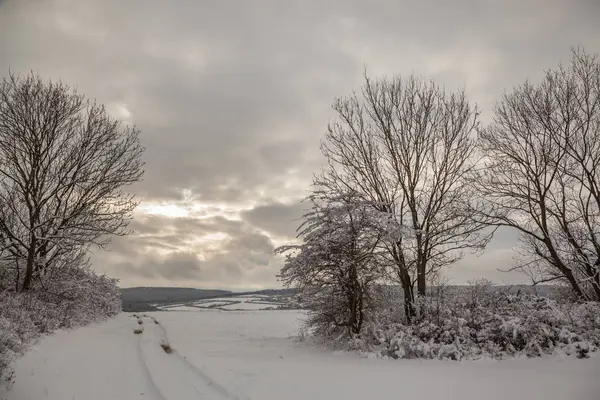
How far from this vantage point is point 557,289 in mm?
17906

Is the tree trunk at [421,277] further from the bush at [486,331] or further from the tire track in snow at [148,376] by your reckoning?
the tire track in snow at [148,376]

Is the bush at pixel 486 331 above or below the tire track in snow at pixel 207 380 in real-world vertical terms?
above

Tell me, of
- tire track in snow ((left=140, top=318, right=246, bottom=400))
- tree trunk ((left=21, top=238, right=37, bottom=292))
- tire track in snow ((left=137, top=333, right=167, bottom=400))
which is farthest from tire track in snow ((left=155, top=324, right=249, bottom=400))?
tree trunk ((left=21, top=238, right=37, bottom=292))

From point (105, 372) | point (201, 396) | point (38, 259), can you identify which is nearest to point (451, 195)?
point (201, 396)

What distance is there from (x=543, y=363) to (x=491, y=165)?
8.84 meters

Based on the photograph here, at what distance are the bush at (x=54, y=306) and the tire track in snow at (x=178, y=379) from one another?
2909 mm

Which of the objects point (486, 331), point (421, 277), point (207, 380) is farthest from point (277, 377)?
point (421, 277)

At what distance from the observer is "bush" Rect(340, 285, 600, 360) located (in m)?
9.00

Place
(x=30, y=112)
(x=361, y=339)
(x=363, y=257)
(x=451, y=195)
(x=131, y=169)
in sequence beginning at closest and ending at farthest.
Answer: (x=361, y=339) < (x=363, y=257) < (x=451, y=195) < (x=30, y=112) < (x=131, y=169)

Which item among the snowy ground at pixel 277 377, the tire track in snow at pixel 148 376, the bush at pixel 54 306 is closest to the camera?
the snowy ground at pixel 277 377

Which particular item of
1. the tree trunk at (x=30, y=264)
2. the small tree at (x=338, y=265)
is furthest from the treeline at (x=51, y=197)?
the small tree at (x=338, y=265)

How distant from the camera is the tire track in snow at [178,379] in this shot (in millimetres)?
6812

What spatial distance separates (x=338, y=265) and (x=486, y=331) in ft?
16.1

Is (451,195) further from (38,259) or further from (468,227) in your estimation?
(38,259)
